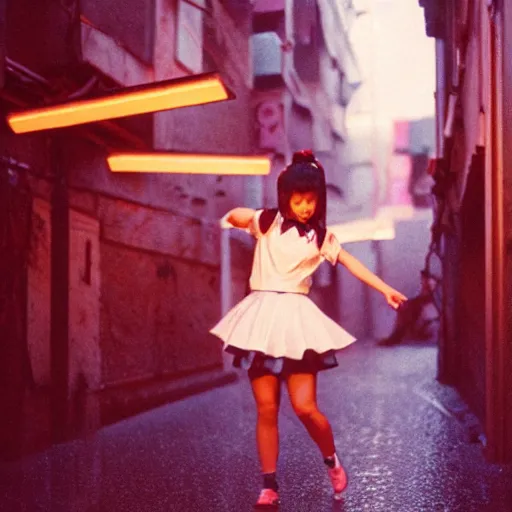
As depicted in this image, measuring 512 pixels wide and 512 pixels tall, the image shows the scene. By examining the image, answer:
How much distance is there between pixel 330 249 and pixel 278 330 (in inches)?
26.5

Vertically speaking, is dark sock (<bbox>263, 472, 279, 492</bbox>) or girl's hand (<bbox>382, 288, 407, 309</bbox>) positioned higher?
girl's hand (<bbox>382, 288, 407, 309</bbox>)

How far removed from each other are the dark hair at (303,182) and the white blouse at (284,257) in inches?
4.3

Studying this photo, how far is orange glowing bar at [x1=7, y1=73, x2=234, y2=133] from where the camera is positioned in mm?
4402

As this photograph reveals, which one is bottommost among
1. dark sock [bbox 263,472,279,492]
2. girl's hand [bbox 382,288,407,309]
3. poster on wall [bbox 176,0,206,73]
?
dark sock [bbox 263,472,279,492]

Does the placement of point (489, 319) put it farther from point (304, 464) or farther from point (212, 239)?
point (212, 239)

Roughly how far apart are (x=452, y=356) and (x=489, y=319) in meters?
5.73

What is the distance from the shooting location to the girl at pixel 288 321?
13.4ft

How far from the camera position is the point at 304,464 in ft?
17.5

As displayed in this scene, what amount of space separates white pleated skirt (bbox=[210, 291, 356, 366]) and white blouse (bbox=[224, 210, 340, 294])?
0.23 feet

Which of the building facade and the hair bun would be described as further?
the building facade

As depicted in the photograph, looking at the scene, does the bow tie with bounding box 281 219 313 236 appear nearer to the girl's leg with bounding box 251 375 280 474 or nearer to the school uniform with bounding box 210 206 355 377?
the school uniform with bounding box 210 206 355 377

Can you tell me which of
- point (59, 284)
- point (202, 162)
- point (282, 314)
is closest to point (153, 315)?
point (59, 284)

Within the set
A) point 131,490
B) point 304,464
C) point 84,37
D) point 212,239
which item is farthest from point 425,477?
point 212,239

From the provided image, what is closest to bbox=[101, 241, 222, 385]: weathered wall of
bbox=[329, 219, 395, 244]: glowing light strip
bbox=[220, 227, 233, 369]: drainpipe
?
bbox=[220, 227, 233, 369]: drainpipe
